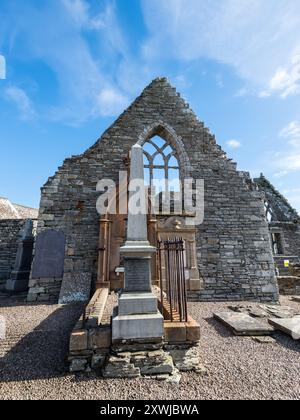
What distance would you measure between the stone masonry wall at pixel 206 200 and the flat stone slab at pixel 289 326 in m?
2.63

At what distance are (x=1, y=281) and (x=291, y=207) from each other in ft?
64.8

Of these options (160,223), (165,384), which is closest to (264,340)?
(165,384)

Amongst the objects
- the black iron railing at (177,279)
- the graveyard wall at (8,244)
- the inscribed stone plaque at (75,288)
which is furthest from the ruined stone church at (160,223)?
the graveyard wall at (8,244)

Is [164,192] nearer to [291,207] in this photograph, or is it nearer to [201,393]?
[201,393]

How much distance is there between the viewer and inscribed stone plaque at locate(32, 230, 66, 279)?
6.79 meters

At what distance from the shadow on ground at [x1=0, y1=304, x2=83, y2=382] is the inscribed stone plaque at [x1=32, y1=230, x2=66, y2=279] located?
256 cm

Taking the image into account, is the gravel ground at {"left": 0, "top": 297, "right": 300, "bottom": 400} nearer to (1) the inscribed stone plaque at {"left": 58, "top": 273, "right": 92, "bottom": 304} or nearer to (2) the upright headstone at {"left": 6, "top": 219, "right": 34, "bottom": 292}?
(1) the inscribed stone plaque at {"left": 58, "top": 273, "right": 92, "bottom": 304}

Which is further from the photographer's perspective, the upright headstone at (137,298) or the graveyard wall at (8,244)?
the graveyard wall at (8,244)

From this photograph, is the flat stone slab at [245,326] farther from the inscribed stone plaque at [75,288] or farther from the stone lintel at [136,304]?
the inscribed stone plaque at [75,288]

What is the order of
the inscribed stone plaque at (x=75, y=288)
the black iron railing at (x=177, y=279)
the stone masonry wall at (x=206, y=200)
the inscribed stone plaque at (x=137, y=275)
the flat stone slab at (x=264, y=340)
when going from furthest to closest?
the stone masonry wall at (x=206, y=200) < the inscribed stone plaque at (x=75, y=288) < the flat stone slab at (x=264, y=340) < the black iron railing at (x=177, y=279) < the inscribed stone plaque at (x=137, y=275)

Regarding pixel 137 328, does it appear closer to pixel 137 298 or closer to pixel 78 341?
pixel 137 298

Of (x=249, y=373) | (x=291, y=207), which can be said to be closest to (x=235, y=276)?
(x=249, y=373)

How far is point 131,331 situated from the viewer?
2709 mm

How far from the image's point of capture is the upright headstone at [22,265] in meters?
8.56
